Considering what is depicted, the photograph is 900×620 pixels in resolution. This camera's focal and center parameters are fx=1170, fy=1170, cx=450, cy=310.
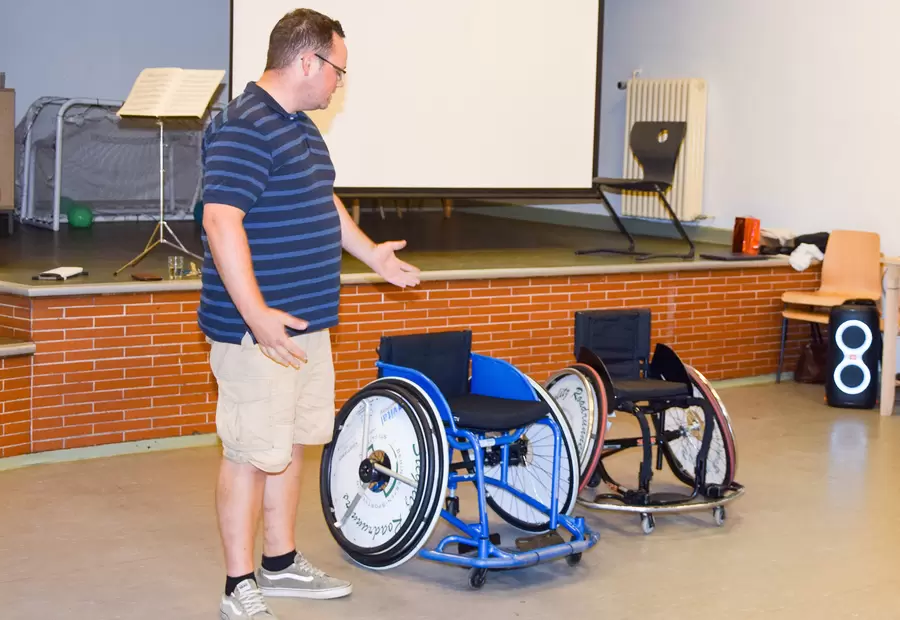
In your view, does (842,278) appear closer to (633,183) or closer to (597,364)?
(633,183)

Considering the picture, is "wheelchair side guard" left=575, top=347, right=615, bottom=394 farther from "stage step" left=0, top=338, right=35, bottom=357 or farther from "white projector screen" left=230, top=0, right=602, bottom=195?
"white projector screen" left=230, top=0, right=602, bottom=195

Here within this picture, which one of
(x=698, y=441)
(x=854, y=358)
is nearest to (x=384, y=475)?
(x=698, y=441)

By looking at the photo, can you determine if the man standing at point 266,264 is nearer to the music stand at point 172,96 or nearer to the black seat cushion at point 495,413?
the black seat cushion at point 495,413

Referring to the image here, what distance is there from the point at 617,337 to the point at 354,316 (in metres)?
1.40

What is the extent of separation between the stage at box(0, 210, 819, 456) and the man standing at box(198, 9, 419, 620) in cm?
176

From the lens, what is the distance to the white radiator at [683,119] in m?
7.57

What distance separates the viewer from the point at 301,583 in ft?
10.4

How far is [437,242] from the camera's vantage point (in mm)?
7246

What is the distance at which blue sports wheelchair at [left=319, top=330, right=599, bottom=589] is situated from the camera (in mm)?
3205

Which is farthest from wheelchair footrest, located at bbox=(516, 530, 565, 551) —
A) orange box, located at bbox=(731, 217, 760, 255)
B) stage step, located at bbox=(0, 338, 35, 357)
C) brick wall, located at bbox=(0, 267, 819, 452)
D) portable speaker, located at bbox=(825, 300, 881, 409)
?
orange box, located at bbox=(731, 217, 760, 255)

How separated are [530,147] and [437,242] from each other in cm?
93

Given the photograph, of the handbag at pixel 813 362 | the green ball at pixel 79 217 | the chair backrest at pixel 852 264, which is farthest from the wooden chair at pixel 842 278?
the green ball at pixel 79 217

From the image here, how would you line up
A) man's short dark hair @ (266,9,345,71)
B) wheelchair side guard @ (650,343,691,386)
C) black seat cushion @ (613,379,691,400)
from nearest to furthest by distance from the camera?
man's short dark hair @ (266,9,345,71) → black seat cushion @ (613,379,691,400) → wheelchair side guard @ (650,343,691,386)

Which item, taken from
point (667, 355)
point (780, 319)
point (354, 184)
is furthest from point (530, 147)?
point (667, 355)
